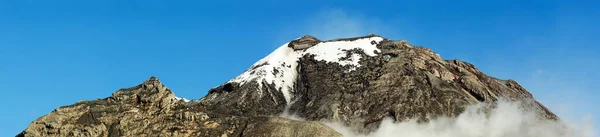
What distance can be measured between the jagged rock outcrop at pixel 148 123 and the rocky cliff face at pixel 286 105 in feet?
0.64

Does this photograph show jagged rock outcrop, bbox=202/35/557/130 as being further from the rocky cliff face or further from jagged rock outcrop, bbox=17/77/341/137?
jagged rock outcrop, bbox=17/77/341/137

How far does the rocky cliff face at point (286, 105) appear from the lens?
137 meters

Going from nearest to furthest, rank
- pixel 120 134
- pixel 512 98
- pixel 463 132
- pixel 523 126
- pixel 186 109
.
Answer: pixel 120 134 → pixel 186 109 → pixel 463 132 → pixel 523 126 → pixel 512 98

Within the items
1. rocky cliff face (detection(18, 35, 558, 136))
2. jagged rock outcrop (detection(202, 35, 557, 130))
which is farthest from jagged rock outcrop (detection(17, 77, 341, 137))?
jagged rock outcrop (detection(202, 35, 557, 130))

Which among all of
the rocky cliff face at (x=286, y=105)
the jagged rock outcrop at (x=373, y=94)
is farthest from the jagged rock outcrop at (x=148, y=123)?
the jagged rock outcrop at (x=373, y=94)

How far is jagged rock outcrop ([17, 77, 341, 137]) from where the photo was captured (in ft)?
440

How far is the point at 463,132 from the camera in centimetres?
16788

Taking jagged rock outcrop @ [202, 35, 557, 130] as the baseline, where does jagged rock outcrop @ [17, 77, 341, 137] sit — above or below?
below

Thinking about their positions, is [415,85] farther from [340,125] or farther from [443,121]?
[340,125]

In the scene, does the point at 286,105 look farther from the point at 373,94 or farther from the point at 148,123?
the point at 148,123

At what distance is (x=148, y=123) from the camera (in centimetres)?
13875

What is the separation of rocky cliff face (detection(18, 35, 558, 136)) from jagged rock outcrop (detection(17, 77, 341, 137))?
19 centimetres

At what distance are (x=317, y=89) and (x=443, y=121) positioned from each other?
121 ft

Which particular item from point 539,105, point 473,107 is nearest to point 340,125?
point 473,107
